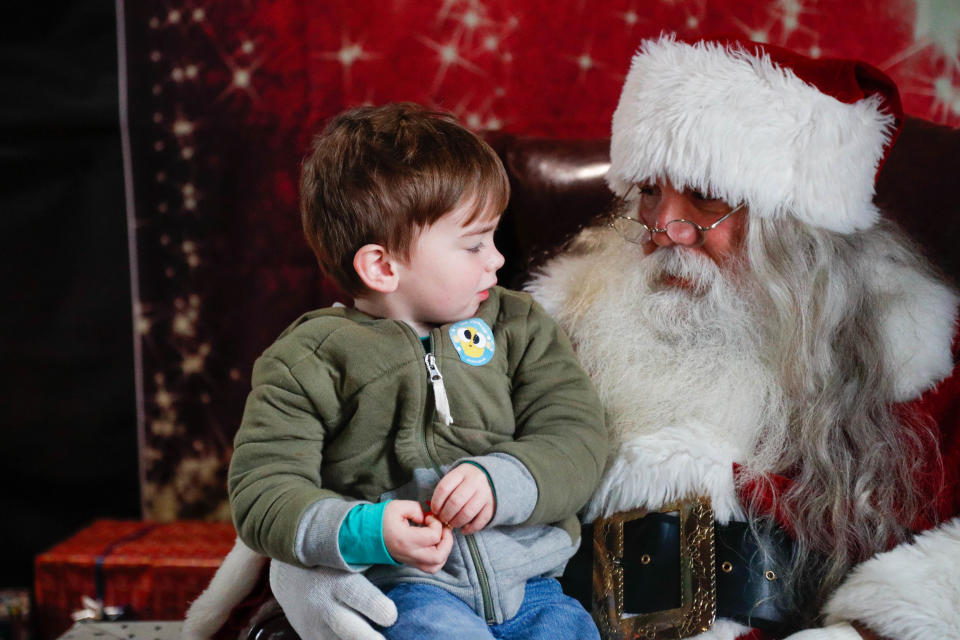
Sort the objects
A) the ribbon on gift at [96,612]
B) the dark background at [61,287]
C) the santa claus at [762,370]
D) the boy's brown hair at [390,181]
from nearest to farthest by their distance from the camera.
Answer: the boy's brown hair at [390,181] → the santa claus at [762,370] → the ribbon on gift at [96,612] → the dark background at [61,287]

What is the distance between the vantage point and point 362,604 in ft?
3.99

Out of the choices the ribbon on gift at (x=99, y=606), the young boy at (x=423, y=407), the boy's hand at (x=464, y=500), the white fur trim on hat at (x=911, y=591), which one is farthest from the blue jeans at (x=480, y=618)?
the ribbon on gift at (x=99, y=606)

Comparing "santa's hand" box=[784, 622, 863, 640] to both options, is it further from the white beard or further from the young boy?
the young boy

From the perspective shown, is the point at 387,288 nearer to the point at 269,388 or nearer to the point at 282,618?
the point at 269,388

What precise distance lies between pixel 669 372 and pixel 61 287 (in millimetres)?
1944

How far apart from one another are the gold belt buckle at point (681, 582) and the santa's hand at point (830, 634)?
6.0 inches

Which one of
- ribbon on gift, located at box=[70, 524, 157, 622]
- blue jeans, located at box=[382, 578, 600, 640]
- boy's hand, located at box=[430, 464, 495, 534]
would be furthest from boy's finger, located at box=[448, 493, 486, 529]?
ribbon on gift, located at box=[70, 524, 157, 622]

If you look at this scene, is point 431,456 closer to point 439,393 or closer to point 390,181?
point 439,393

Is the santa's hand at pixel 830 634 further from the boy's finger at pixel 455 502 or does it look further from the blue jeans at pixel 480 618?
the boy's finger at pixel 455 502

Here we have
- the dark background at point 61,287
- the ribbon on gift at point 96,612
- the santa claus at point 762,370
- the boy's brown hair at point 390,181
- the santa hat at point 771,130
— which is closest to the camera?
the boy's brown hair at point 390,181

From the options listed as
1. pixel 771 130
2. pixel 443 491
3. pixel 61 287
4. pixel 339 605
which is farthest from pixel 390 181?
pixel 61 287

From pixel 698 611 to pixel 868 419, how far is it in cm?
44

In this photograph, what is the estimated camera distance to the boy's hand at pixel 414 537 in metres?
1.17

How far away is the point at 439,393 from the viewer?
1316 mm
